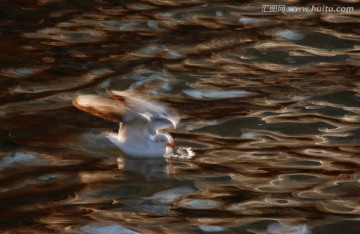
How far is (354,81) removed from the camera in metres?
11.0

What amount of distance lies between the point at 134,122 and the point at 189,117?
1007 mm

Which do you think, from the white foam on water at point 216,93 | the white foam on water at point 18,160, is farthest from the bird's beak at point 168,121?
the white foam on water at point 216,93

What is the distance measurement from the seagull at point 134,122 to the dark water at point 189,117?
13 centimetres

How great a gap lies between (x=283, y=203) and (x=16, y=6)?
21.3 ft

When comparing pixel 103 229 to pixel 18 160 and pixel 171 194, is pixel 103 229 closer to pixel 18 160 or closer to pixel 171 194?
pixel 171 194

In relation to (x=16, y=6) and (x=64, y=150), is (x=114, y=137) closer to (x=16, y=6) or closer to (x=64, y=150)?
(x=64, y=150)

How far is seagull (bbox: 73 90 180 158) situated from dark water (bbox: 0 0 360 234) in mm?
133

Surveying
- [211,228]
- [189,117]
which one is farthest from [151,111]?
[211,228]

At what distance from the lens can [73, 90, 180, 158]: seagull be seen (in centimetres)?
906

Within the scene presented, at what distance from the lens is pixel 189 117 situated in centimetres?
1005

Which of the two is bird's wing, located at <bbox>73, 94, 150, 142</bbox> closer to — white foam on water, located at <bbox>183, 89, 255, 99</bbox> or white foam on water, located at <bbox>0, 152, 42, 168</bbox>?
white foam on water, located at <bbox>0, 152, 42, 168</bbox>

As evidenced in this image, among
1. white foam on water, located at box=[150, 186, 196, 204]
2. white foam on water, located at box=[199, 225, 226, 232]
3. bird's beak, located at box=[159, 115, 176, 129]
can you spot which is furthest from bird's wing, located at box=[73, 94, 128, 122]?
white foam on water, located at box=[199, 225, 226, 232]

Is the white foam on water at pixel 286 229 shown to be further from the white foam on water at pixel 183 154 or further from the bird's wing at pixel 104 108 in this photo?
the bird's wing at pixel 104 108

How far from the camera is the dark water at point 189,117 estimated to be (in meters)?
7.88
